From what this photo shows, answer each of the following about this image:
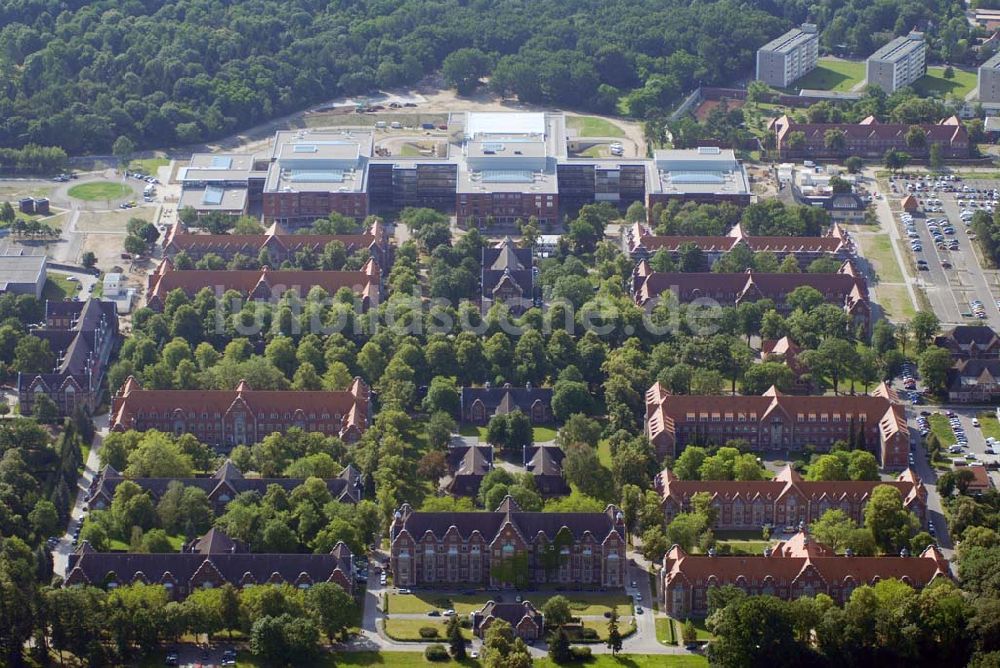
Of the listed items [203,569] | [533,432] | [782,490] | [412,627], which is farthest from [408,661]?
[533,432]

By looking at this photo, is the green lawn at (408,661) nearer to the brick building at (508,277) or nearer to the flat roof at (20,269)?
the brick building at (508,277)

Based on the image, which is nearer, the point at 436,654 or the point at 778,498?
the point at 436,654

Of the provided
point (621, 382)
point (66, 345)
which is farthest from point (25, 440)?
point (621, 382)

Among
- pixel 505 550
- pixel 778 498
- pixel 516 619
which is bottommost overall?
pixel 516 619

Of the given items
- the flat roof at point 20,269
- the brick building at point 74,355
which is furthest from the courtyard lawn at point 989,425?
the flat roof at point 20,269

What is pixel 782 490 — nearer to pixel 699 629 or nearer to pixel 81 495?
pixel 699 629

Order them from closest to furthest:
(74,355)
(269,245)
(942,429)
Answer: (942,429) < (74,355) < (269,245)

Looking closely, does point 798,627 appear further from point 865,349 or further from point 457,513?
point 865,349
